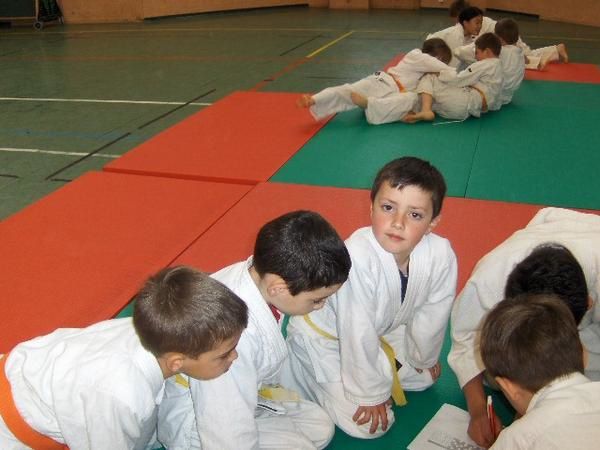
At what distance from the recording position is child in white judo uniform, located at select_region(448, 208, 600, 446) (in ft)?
5.95

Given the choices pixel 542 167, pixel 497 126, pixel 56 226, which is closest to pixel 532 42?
pixel 497 126

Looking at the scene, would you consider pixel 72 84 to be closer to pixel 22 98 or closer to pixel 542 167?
pixel 22 98

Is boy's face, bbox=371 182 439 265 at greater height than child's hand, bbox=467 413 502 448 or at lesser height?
greater

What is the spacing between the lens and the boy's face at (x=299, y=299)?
178 cm

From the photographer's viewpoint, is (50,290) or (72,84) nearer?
(50,290)

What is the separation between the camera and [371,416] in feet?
6.91

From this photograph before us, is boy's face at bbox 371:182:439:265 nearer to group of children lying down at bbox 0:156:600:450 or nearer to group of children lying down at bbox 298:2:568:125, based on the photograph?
group of children lying down at bbox 0:156:600:450

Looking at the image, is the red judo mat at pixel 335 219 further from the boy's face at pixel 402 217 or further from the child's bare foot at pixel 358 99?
the child's bare foot at pixel 358 99

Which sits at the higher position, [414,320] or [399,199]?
[399,199]

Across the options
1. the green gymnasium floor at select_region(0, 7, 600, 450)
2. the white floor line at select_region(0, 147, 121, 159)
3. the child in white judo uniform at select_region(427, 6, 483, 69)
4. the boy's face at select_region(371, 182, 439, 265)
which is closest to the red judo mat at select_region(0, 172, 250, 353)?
the green gymnasium floor at select_region(0, 7, 600, 450)

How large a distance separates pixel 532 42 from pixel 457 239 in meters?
7.40

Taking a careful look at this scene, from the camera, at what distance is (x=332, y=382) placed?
2.24 m

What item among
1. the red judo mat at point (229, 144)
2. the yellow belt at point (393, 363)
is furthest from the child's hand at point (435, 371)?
the red judo mat at point (229, 144)

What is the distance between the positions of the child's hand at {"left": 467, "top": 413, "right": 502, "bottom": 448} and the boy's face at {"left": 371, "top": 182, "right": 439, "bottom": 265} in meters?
0.68
